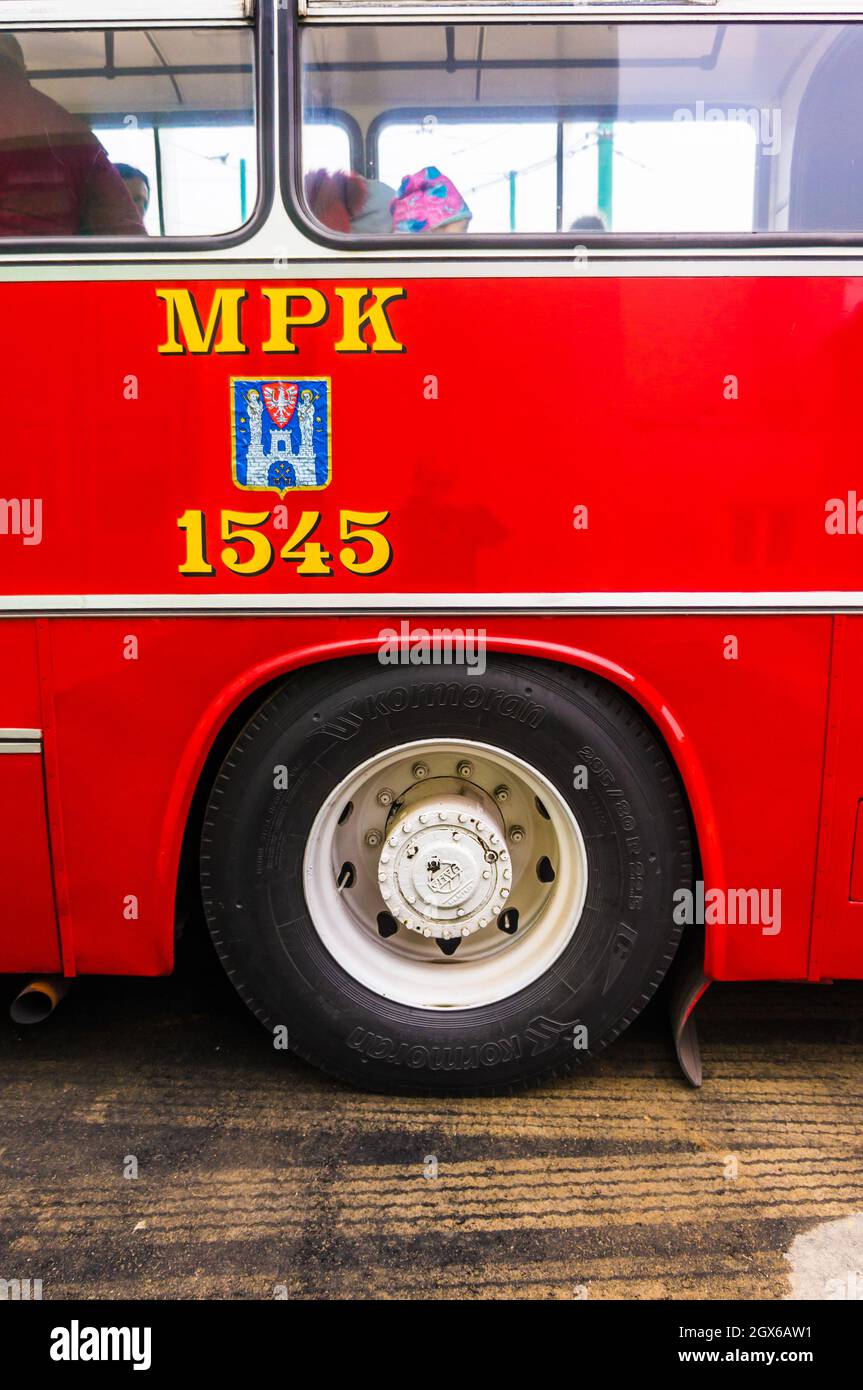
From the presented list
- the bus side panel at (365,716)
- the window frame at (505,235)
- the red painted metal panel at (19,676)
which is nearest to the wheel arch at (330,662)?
the bus side panel at (365,716)

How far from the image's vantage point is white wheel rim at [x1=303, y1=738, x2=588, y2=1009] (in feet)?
7.64

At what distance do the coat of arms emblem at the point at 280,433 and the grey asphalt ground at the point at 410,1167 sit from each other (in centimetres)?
153

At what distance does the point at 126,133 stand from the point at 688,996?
2457 millimetres

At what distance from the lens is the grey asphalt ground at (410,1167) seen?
6.08 feet

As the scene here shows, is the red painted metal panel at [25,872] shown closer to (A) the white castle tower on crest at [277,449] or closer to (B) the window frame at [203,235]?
(A) the white castle tower on crest at [277,449]

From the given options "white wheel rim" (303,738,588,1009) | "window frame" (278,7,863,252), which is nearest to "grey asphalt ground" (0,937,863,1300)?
"white wheel rim" (303,738,588,1009)

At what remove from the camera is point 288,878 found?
2283 millimetres

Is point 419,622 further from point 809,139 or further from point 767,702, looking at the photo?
point 809,139

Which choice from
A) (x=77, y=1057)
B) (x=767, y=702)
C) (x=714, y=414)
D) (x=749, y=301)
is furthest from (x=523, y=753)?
(x=77, y=1057)

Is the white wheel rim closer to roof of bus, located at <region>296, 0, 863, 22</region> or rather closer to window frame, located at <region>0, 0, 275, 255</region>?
window frame, located at <region>0, 0, 275, 255</region>

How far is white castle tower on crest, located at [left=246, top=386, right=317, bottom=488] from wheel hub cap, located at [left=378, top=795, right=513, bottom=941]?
870mm

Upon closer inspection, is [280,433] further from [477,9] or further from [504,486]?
[477,9]

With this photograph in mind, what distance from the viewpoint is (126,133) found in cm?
213

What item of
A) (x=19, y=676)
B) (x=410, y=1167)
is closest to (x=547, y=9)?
(x=19, y=676)
